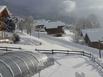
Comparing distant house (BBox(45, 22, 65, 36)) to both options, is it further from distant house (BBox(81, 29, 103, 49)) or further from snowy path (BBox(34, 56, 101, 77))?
snowy path (BBox(34, 56, 101, 77))

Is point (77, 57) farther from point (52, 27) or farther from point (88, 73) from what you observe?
point (52, 27)

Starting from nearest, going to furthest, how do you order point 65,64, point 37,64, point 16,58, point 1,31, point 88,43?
point 16,58
point 37,64
point 65,64
point 1,31
point 88,43

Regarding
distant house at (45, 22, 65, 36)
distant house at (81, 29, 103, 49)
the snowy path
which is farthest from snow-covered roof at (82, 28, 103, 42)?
the snowy path

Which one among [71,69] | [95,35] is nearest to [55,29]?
[95,35]

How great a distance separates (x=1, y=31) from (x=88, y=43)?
2993 cm

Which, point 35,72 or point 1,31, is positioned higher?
point 1,31

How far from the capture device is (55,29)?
102m

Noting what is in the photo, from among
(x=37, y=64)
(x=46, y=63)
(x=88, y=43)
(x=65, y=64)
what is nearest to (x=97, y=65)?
(x=65, y=64)

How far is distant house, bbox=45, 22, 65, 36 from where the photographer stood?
10127 centimetres

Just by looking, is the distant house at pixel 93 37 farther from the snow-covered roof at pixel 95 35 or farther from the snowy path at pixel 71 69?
the snowy path at pixel 71 69

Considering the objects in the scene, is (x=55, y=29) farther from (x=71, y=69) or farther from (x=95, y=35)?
(x=71, y=69)

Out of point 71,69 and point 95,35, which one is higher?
point 95,35

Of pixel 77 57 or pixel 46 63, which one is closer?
pixel 46 63

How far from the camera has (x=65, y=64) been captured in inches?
1469
